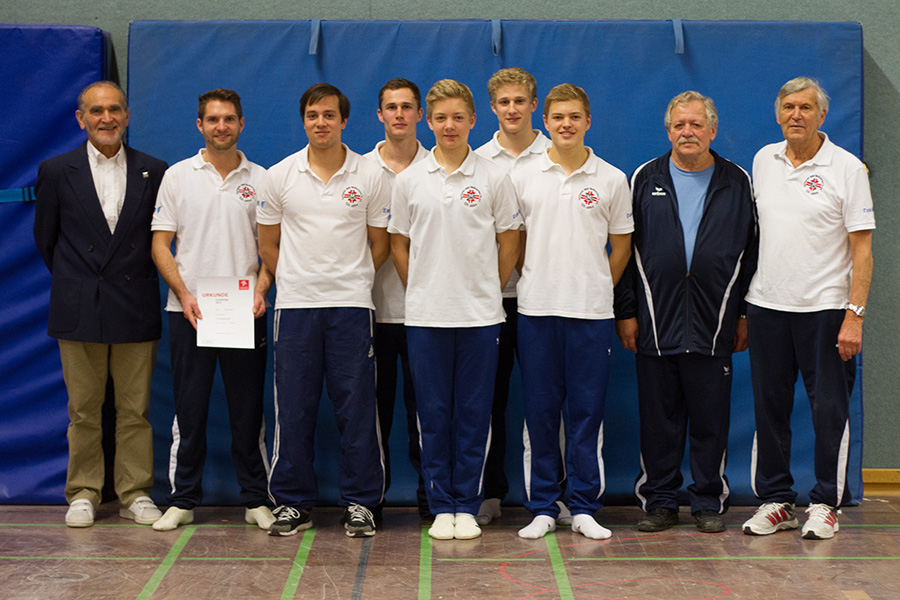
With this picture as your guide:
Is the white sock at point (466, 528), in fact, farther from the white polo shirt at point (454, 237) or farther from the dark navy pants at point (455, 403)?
the white polo shirt at point (454, 237)

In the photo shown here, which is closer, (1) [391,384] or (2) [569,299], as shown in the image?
(2) [569,299]

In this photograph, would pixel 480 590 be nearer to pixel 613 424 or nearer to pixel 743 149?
Result: pixel 613 424

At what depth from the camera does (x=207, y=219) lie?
403 cm

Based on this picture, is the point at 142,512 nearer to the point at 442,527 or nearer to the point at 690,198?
the point at 442,527

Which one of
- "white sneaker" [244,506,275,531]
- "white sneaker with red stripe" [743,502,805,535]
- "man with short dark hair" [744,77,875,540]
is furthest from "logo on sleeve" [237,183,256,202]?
"white sneaker with red stripe" [743,502,805,535]

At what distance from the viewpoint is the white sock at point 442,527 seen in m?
3.90

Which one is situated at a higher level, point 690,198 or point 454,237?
point 690,198

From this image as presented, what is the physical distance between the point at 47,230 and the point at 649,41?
2935 millimetres

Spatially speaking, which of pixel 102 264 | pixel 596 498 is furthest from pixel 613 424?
pixel 102 264

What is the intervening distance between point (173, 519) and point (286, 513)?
1.68 ft

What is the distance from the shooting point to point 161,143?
460 centimetres

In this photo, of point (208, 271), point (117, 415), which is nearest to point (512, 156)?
point (208, 271)

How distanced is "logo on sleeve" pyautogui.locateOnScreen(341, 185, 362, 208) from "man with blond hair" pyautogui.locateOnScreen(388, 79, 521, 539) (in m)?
0.15

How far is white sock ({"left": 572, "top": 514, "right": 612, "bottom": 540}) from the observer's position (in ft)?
12.9
